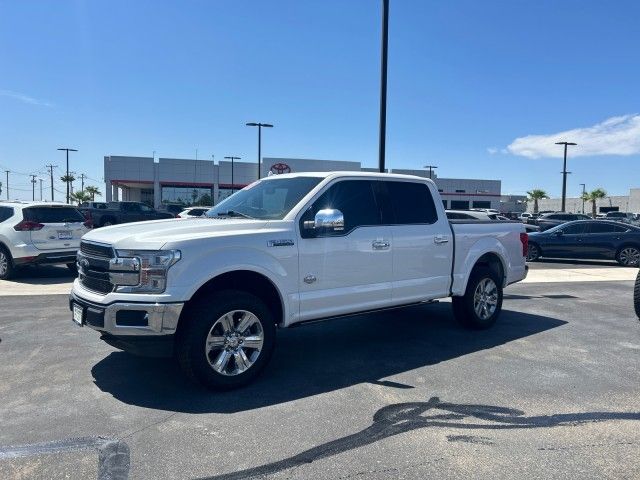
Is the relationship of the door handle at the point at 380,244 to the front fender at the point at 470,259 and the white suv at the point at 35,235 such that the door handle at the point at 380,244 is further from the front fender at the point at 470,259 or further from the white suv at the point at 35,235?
the white suv at the point at 35,235

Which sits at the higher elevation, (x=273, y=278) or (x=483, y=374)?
(x=273, y=278)

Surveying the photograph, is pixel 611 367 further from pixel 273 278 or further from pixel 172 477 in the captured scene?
pixel 172 477

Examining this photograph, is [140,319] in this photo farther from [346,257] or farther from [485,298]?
[485,298]

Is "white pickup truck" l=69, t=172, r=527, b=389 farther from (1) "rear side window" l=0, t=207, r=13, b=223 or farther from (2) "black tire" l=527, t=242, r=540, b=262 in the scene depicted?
(2) "black tire" l=527, t=242, r=540, b=262

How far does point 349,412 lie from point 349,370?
1.07 metres

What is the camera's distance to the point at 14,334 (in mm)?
6535

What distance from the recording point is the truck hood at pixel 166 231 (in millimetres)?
4387

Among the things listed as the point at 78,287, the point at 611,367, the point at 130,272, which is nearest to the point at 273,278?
the point at 130,272

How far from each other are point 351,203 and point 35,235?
8060mm

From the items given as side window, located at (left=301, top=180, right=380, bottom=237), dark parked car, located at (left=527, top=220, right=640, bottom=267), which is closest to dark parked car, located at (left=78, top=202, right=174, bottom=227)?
dark parked car, located at (left=527, top=220, right=640, bottom=267)

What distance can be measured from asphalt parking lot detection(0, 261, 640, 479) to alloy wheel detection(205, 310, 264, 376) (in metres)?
0.25

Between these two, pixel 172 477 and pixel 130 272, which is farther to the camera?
pixel 130 272

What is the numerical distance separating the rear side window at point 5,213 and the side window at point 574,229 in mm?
15305

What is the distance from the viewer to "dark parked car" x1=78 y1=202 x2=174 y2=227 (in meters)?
30.1
